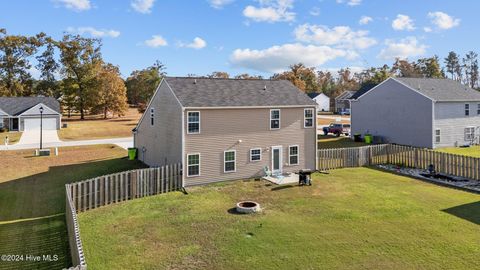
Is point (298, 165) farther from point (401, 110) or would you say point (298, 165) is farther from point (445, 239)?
point (401, 110)

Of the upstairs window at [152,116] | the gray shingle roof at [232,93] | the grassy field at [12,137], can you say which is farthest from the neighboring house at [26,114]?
the gray shingle roof at [232,93]

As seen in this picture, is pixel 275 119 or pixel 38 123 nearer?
pixel 275 119

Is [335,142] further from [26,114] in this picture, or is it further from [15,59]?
[15,59]

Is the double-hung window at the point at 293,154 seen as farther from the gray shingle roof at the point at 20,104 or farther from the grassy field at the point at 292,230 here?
the gray shingle roof at the point at 20,104

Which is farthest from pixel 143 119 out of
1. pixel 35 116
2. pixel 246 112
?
pixel 35 116

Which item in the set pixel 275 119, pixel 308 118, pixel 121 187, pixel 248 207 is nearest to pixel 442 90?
pixel 308 118
